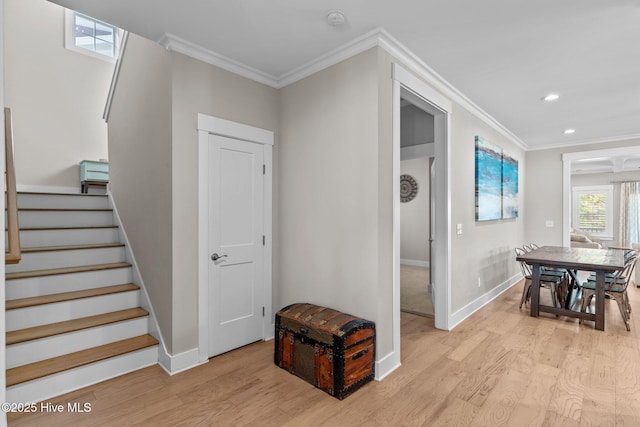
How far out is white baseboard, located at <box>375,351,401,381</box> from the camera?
2.43m

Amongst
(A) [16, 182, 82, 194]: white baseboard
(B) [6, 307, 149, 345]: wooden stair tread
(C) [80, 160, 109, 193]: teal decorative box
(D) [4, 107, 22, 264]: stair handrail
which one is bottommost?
(B) [6, 307, 149, 345]: wooden stair tread

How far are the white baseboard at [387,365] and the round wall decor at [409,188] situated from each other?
5.35 m

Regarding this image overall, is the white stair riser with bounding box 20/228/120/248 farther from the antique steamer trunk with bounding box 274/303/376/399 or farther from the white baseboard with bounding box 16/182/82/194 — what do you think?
the antique steamer trunk with bounding box 274/303/376/399

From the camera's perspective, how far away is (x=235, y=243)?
9.50ft

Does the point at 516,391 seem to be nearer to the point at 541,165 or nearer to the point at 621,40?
the point at 621,40

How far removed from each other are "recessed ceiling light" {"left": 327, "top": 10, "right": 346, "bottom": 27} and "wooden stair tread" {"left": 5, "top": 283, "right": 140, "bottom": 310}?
9.10ft

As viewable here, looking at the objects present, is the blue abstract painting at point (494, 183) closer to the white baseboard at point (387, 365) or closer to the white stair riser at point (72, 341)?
the white baseboard at point (387, 365)

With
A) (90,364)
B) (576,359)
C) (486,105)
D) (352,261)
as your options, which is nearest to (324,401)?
(352,261)

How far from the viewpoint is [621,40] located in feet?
8.09

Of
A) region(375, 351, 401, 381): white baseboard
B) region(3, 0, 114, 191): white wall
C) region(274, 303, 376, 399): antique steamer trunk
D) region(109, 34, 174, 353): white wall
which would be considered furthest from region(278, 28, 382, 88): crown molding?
region(3, 0, 114, 191): white wall

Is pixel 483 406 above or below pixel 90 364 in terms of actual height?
below

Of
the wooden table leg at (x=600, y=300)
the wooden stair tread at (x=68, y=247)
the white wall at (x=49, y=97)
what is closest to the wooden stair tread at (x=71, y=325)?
the wooden stair tread at (x=68, y=247)

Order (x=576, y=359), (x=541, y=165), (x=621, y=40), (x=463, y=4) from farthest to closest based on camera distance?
(x=541, y=165)
(x=576, y=359)
(x=621, y=40)
(x=463, y=4)

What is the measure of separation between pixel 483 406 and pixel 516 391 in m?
0.37
